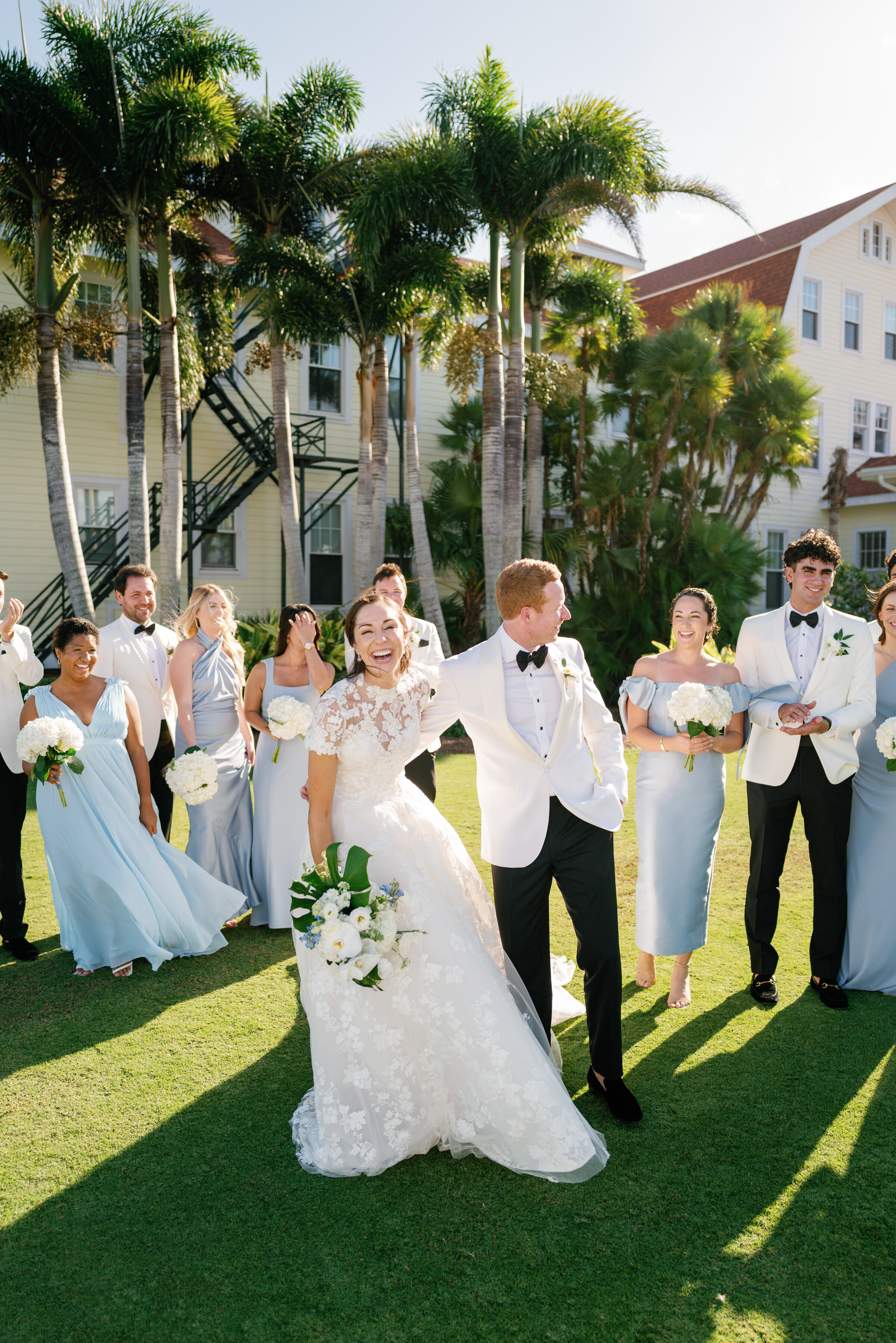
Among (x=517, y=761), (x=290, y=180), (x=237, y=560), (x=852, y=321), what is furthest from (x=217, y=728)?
(x=852, y=321)

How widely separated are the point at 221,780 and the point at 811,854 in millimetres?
3872

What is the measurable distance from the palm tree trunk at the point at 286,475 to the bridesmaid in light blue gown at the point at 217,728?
921 cm

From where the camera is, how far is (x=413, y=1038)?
11.6 ft

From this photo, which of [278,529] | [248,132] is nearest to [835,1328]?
[248,132]

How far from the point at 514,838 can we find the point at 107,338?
15.7 metres

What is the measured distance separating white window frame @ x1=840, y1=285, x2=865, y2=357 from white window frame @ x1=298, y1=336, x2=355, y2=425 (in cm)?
1508

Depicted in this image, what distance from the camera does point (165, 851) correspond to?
585cm

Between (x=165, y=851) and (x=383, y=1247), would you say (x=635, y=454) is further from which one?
(x=383, y=1247)

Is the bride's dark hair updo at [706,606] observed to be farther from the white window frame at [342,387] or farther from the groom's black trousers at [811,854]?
the white window frame at [342,387]

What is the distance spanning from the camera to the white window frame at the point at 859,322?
2648 cm

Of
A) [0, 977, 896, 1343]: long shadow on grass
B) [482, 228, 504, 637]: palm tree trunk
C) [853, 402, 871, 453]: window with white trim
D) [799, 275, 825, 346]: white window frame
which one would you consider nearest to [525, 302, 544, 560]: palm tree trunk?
[482, 228, 504, 637]: palm tree trunk

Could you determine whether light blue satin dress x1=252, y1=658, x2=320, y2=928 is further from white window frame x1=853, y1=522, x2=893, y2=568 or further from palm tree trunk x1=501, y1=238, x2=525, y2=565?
white window frame x1=853, y1=522, x2=893, y2=568

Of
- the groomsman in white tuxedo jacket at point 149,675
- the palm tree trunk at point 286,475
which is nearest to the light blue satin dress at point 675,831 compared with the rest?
the groomsman in white tuxedo jacket at point 149,675

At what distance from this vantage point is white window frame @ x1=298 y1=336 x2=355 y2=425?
1967cm
